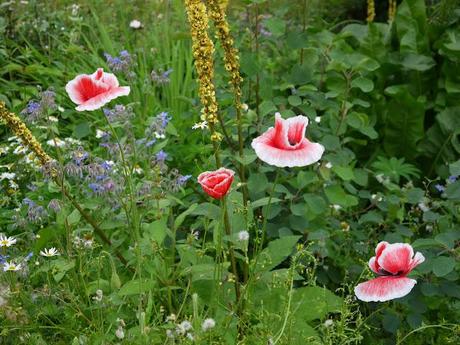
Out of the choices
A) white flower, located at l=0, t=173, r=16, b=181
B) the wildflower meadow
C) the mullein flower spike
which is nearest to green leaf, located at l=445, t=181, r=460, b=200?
the wildflower meadow

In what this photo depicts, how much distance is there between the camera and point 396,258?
6.11 ft

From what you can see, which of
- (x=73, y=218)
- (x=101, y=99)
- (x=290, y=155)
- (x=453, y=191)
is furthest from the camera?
(x=453, y=191)

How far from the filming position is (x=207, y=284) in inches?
91.9

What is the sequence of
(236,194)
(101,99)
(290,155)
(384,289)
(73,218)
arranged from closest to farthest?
(290,155) → (384,289) → (101,99) → (73,218) → (236,194)

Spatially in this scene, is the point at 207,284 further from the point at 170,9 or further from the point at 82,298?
the point at 170,9

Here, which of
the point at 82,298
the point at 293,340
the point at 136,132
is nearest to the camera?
the point at 293,340

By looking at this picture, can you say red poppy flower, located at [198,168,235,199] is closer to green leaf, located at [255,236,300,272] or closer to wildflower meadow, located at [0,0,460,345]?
wildflower meadow, located at [0,0,460,345]

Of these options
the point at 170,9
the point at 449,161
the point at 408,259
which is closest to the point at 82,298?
the point at 408,259

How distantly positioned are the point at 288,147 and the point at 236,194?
720 mm

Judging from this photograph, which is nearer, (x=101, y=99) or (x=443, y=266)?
(x=101, y=99)

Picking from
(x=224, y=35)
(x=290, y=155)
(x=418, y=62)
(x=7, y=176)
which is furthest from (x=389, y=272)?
(x=418, y=62)

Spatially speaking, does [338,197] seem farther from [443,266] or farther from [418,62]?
[418,62]

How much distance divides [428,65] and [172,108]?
1407 mm

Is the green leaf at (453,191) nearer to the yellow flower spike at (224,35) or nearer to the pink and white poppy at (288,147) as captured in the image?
the yellow flower spike at (224,35)
